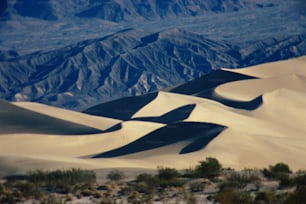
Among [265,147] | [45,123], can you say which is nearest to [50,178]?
[265,147]

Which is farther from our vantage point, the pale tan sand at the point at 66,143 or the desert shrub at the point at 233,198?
the pale tan sand at the point at 66,143

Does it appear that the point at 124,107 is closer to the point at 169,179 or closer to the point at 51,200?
the point at 169,179

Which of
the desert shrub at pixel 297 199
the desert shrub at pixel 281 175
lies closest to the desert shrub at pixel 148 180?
the desert shrub at pixel 281 175

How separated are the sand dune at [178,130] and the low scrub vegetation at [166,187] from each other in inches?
579

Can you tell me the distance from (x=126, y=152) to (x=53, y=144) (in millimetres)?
13089

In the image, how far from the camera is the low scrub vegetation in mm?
31078

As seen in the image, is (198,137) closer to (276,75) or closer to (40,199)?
(40,199)

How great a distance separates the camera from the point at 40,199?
32812 mm

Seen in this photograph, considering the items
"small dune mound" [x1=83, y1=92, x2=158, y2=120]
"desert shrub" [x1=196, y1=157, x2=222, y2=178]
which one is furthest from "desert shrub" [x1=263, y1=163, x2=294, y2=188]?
"small dune mound" [x1=83, y1=92, x2=158, y2=120]

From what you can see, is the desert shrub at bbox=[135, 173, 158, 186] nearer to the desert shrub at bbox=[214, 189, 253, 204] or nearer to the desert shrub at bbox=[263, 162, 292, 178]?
the desert shrub at bbox=[263, 162, 292, 178]

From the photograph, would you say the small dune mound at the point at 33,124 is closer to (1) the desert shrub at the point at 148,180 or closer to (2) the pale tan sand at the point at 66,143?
(2) the pale tan sand at the point at 66,143

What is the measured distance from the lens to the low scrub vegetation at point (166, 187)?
31.1 meters

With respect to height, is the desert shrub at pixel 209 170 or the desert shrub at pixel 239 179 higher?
the desert shrub at pixel 209 170

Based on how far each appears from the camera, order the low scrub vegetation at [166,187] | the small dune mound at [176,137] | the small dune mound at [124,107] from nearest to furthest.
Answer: the low scrub vegetation at [166,187], the small dune mound at [176,137], the small dune mound at [124,107]
